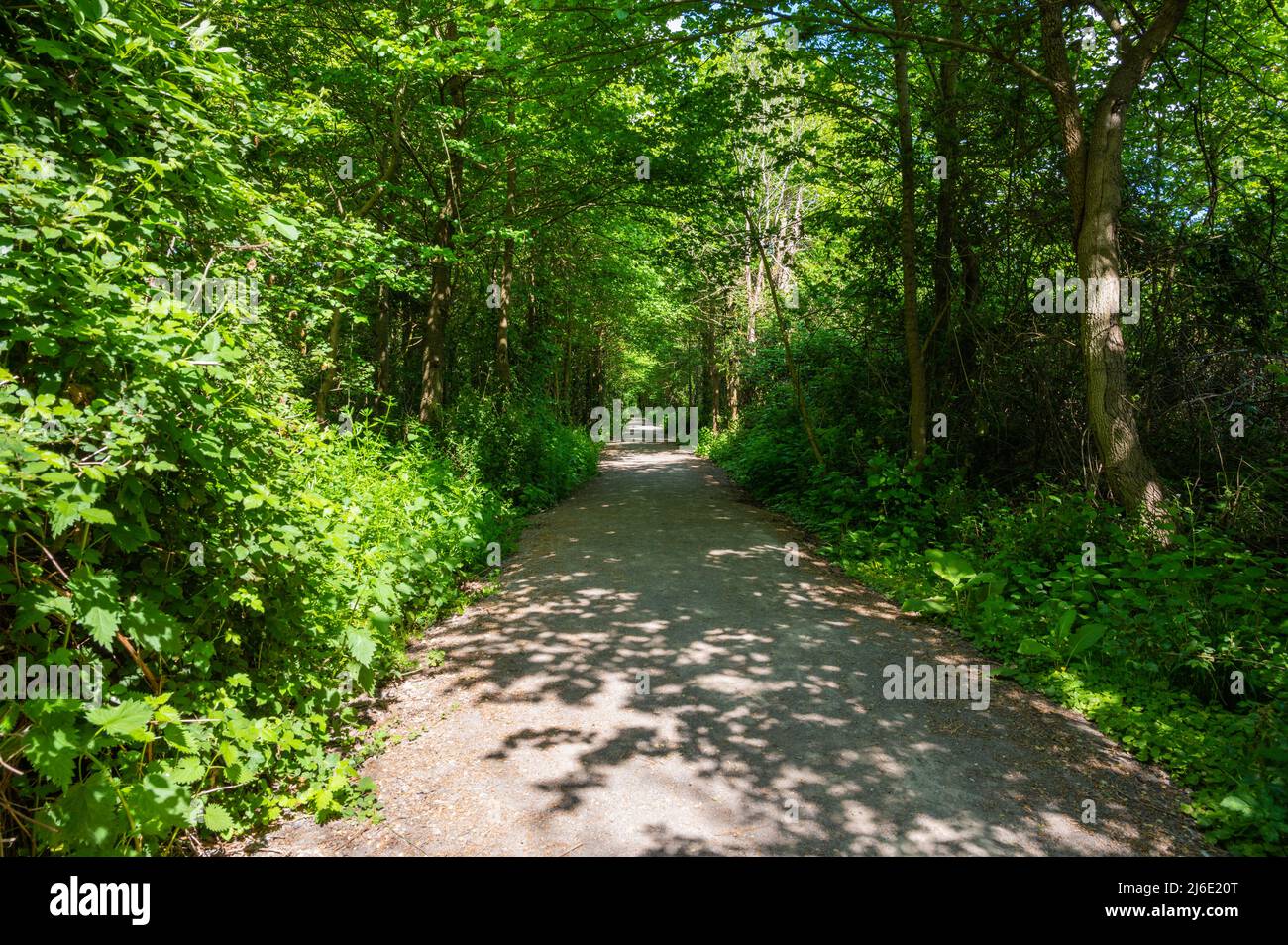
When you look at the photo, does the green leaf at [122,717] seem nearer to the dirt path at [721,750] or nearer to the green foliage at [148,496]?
the green foliage at [148,496]

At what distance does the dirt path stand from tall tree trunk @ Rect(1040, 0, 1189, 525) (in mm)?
3107

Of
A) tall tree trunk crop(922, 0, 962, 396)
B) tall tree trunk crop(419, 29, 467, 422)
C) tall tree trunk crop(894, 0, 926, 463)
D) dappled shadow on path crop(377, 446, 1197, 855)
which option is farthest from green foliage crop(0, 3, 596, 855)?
tall tree trunk crop(922, 0, 962, 396)

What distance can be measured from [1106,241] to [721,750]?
7116 mm

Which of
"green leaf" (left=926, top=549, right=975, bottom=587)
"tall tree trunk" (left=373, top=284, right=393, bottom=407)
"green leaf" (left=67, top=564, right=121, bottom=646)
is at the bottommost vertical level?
"green leaf" (left=926, top=549, right=975, bottom=587)

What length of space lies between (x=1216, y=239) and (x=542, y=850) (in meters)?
9.83

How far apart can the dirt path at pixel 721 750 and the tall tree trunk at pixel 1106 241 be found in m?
3.11

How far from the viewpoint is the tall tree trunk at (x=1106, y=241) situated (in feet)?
23.0

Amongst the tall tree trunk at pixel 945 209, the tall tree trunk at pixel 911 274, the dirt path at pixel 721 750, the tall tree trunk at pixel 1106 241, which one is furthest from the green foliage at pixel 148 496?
the tall tree trunk at pixel 945 209

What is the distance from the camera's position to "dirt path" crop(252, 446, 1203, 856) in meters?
3.42

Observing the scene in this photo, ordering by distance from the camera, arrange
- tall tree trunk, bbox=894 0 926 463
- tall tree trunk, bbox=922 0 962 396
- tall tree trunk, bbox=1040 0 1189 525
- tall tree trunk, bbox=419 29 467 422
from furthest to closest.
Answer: tall tree trunk, bbox=419 29 467 422
tall tree trunk, bbox=894 0 926 463
tall tree trunk, bbox=922 0 962 396
tall tree trunk, bbox=1040 0 1189 525

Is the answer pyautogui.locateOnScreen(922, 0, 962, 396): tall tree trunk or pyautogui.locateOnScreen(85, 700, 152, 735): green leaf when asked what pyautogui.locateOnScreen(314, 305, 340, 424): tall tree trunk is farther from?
pyautogui.locateOnScreen(922, 0, 962, 396): tall tree trunk

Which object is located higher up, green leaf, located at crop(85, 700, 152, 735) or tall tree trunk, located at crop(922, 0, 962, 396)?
tall tree trunk, located at crop(922, 0, 962, 396)

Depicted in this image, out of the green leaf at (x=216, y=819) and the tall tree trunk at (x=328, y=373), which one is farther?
the tall tree trunk at (x=328, y=373)
